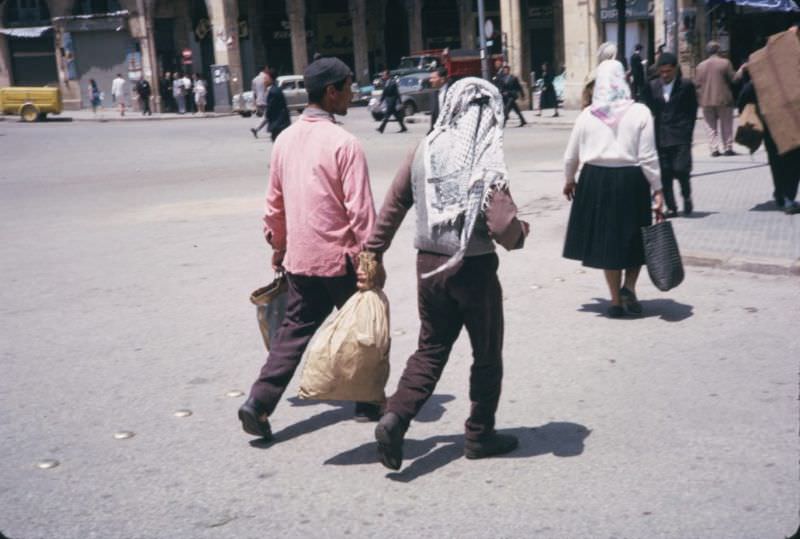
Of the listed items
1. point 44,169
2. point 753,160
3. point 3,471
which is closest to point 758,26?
point 753,160

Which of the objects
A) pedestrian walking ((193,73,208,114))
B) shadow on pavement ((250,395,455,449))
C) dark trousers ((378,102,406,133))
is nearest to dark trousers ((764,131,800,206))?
shadow on pavement ((250,395,455,449))

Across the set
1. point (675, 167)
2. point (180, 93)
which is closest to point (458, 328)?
point (675, 167)

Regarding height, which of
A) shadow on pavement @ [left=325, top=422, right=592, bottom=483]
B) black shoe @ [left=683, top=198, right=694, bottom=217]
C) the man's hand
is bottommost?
shadow on pavement @ [left=325, top=422, right=592, bottom=483]

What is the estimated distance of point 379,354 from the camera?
4.66 m

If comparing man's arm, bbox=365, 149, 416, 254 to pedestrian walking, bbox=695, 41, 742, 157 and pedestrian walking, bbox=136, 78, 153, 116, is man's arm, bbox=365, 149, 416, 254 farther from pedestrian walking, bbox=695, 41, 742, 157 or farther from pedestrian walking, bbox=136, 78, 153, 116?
pedestrian walking, bbox=136, 78, 153, 116

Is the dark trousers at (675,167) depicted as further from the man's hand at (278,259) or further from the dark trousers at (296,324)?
the dark trousers at (296,324)

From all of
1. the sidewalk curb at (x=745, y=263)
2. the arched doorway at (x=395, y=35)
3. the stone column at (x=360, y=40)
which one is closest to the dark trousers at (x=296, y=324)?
the sidewalk curb at (x=745, y=263)

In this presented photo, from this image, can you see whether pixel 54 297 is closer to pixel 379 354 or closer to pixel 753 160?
pixel 379 354

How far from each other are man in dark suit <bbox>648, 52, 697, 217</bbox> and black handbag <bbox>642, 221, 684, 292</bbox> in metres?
3.89

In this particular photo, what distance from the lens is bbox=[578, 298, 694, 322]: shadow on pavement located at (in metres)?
7.06

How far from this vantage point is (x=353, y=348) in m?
4.60

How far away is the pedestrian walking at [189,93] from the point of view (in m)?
43.9

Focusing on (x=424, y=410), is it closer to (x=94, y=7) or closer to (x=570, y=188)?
(x=570, y=188)

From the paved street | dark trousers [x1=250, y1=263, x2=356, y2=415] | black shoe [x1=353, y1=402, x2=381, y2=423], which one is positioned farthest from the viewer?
black shoe [x1=353, y1=402, x2=381, y2=423]
